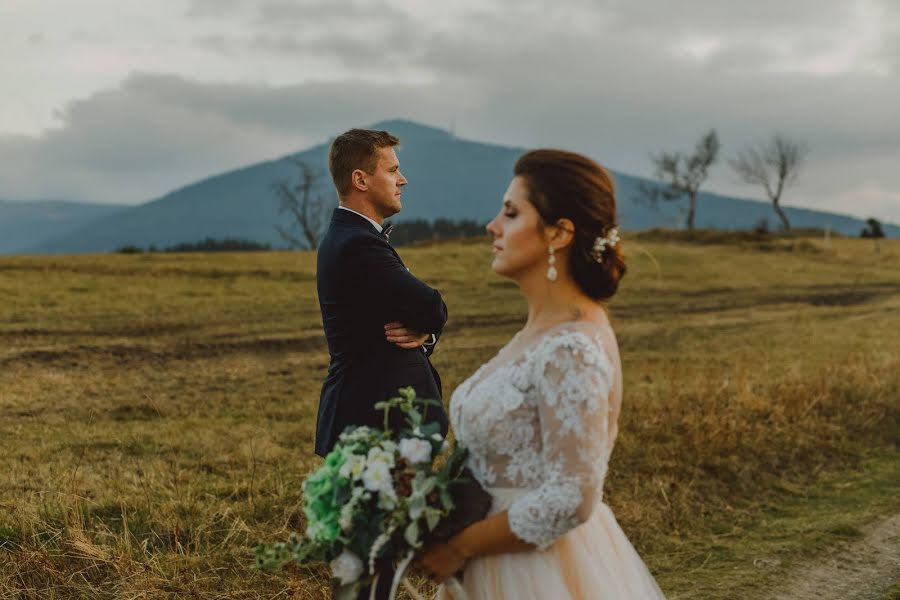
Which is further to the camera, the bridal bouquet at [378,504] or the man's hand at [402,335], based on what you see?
the man's hand at [402,335]

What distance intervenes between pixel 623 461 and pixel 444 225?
3401 inches

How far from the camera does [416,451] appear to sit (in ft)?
9.10

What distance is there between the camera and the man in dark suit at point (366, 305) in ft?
15.0

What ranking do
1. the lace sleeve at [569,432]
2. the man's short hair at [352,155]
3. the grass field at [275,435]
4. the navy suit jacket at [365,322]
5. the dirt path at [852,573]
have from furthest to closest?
the dirt path at [852,573]
the grass field at [275,435]
the man's short hair at [352,155]
the navy suit jacket at [365,322]
the lace sleeve at [569,432]

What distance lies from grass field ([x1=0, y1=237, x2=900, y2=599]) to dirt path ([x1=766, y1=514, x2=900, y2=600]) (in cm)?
18

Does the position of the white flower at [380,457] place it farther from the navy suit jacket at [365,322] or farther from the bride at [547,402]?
the navy suit jacket at [365,322]

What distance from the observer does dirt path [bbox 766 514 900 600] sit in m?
6.54

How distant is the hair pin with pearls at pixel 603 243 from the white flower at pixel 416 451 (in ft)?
2.50

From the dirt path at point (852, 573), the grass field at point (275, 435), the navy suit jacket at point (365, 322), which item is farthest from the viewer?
the dirt path at point (852, 573)

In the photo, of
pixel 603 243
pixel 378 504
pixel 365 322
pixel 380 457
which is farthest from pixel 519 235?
pixel 365 322

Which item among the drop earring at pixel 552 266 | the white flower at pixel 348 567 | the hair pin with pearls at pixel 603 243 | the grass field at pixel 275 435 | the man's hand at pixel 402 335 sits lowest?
the grass field at pixel 275 435

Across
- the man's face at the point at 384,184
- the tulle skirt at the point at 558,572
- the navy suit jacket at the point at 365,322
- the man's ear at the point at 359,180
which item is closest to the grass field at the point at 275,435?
the tulle skirt at the point at 558,572

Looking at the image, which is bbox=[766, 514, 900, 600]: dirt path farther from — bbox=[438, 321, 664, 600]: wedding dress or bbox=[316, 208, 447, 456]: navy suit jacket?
bbox=[438, 321, 664, 600]: wedding dress

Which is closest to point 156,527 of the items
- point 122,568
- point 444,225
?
point 122,568
